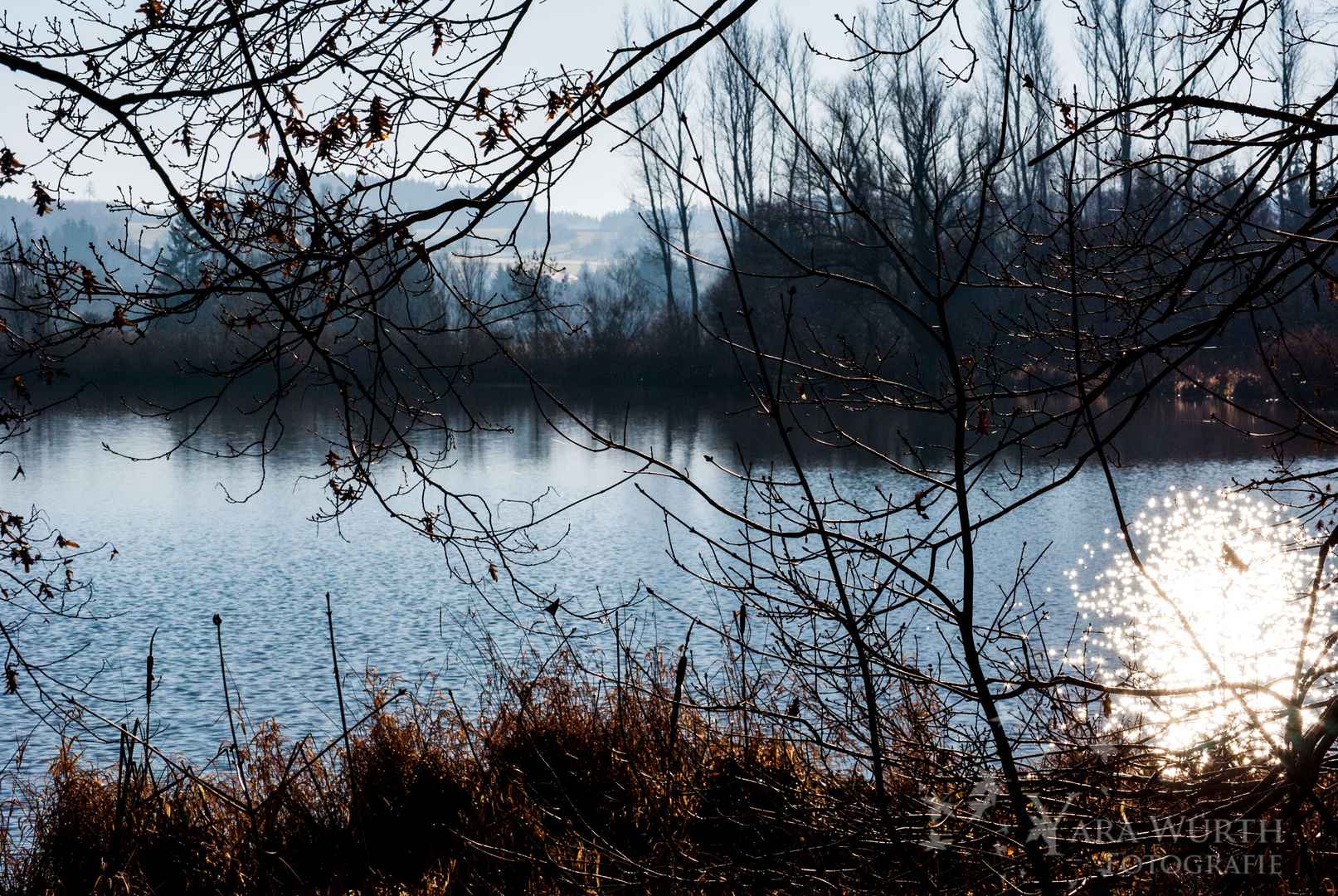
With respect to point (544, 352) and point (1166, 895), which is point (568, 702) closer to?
point (1166, 895)

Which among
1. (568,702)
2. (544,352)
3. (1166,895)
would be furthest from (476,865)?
(544,352)

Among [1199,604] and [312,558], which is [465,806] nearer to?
[1199,604]

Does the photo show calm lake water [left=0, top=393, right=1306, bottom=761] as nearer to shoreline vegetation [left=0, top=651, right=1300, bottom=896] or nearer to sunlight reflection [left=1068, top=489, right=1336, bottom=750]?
sunlight reflection [left=1068, top=489, right=1336, bottom=750]

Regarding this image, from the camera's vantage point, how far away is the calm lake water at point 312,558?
8.38 metres

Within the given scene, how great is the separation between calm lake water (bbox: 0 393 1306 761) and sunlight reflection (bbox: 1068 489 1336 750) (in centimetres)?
50

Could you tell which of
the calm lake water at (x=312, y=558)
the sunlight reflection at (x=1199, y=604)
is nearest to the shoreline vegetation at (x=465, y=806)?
the sunlight reflection at (x=1199, y=604)

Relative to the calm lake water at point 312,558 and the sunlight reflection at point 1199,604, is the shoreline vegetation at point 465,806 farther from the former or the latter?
the calm lake water at point 312,558

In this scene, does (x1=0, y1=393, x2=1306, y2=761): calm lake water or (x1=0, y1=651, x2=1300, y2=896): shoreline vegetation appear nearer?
(x1=0, y1=651, x2=1300, y2=896): shoreline vegetation

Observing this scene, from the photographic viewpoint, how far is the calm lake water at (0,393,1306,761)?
838 centimetres

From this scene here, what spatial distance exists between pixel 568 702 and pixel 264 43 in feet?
12.7

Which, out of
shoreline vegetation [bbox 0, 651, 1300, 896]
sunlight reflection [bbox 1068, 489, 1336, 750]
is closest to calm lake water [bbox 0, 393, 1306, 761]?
sunlight reflection [bbox 1068, 489, 1336, 750]

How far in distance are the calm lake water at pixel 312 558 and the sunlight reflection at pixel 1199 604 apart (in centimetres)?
50

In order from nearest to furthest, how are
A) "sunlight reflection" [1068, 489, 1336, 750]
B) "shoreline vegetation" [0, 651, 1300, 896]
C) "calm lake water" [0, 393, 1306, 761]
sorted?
"shoreline vegetation" [0, 651, 1300, 896]
"sunlight reflection" [1068, 489, 1336, 750]
"calm lake water" [0, 393, 1306, 761]

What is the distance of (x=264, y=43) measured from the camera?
2.94m
